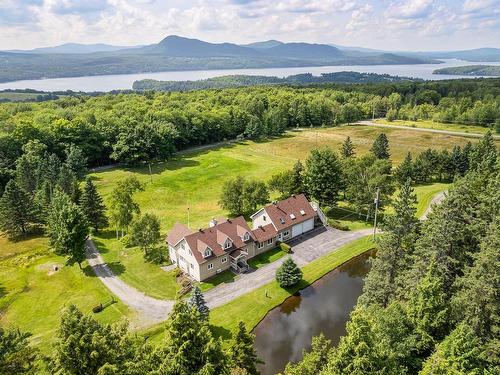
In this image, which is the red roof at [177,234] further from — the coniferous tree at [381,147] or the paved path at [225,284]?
the coniferous tree at [381,147]

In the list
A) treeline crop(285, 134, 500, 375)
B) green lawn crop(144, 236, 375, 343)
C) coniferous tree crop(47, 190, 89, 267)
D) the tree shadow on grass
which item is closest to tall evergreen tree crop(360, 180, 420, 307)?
treeline crop(285, 134, 500, 375)

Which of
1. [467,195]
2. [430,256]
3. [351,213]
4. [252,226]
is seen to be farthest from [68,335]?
[351,213]

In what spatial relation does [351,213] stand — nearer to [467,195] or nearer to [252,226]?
[252,226]

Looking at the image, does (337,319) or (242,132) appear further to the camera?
(242,132)

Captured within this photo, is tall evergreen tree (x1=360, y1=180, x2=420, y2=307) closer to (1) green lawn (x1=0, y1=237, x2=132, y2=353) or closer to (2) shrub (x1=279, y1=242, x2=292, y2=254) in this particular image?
(2) shrub (x1=279, y1=242, x2=292, y2=254)

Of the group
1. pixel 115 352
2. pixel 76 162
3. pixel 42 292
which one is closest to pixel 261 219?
pixel 42 292

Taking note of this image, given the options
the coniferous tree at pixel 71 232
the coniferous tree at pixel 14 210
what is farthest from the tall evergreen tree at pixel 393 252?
the coniferous tree at pixel 14 210
